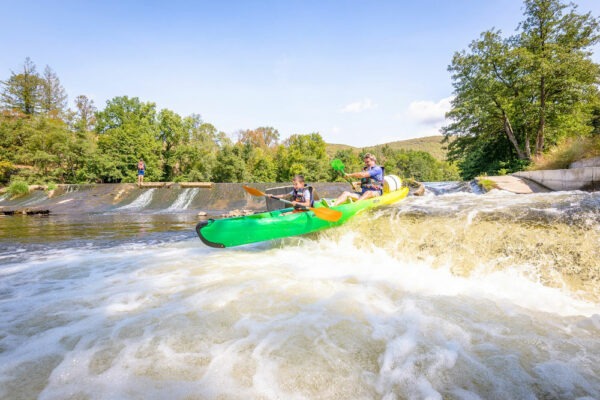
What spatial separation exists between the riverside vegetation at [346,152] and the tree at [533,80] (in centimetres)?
5

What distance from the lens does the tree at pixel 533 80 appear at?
14.3m

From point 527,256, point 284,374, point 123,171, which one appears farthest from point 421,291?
point 123,171

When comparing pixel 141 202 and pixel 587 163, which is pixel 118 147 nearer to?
pixel 141 202

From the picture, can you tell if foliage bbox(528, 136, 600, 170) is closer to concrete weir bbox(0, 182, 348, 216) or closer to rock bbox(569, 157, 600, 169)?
rock bbox(569, 157, 600, 169)

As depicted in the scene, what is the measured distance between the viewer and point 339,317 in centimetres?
276

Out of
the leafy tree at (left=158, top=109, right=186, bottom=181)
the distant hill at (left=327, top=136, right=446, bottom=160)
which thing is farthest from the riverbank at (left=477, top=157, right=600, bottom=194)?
the distant hill at (left=327, top=136, right=446, bottom=160)

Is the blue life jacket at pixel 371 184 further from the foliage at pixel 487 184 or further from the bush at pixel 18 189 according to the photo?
the bush at pixel 18 189

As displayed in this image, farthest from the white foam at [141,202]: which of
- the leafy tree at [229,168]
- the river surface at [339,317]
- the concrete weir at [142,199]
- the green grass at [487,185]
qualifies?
the green grass at [487,185]

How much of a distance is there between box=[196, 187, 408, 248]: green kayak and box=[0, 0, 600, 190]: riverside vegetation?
31.5 feet

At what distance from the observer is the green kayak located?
4.87m

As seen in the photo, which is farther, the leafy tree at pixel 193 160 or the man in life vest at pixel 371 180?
the leafy tree at pixel 193 160

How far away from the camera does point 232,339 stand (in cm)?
239

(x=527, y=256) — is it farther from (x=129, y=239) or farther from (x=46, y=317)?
(x=129, y=239)

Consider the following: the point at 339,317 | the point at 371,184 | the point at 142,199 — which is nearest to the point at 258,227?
the point at 339,317
